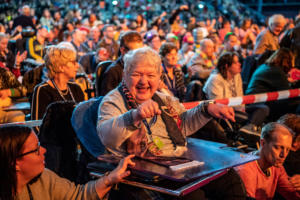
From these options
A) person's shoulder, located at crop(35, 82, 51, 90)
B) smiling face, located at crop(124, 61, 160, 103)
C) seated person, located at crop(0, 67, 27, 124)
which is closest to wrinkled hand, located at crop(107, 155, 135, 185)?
smiling face, located at crop(124, 61, 160, 103)

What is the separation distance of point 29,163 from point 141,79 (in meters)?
0.96

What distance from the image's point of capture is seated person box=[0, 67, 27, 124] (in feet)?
13.8

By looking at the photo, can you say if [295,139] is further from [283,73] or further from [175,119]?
[283,73]

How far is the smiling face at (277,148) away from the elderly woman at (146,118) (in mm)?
670

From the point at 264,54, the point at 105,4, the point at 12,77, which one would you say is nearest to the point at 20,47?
the point at 12,77

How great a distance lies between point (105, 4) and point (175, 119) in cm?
1872

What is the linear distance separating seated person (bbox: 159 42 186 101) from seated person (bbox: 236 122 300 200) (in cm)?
221

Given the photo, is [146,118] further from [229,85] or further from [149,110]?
[229,85]

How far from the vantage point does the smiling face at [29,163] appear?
2094 millimetres

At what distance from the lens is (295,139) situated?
12.0ft

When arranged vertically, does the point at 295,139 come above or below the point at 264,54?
below

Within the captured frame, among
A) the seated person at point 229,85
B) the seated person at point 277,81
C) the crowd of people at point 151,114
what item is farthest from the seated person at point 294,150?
the seated person at point 277,81

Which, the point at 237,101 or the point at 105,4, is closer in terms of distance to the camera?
the point at 237,101

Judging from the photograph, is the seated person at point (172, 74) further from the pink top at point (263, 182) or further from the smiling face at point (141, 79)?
the smiling face at point (141, 79)
